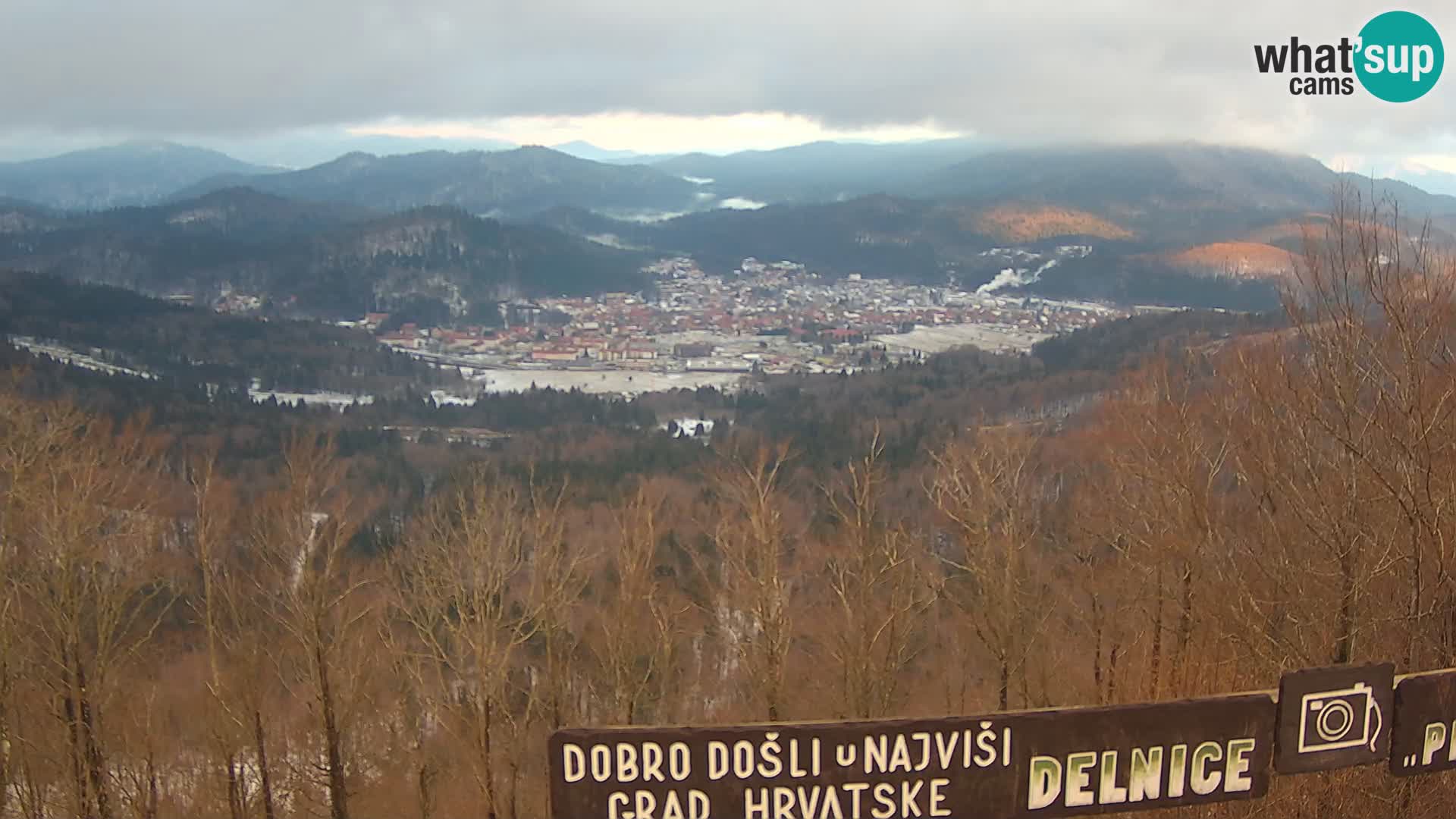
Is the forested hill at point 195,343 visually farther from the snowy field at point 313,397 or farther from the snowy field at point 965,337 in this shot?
the snowy field at point 965,337

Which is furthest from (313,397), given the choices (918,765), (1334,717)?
(1334,717)

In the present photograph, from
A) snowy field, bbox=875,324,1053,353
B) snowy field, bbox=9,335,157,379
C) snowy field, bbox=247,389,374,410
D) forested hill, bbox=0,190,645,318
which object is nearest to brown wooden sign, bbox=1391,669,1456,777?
snowy field, bbox=247,389,374,410

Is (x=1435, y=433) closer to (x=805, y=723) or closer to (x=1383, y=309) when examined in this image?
(x=1383, y=309)

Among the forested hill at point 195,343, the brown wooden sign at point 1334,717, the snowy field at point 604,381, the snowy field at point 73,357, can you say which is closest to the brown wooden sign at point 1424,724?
the brown wooden sign at point 1334,717

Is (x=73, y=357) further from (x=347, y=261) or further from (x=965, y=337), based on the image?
(x=965, y=337)

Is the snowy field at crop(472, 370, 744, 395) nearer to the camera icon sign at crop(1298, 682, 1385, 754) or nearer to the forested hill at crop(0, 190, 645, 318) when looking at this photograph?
the forested hill at crop(0, 190, 645, 318)

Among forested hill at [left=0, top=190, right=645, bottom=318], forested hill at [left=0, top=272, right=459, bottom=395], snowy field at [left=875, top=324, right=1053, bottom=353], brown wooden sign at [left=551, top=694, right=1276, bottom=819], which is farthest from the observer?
forested hill at [left=0, top=190, right=645, bottom=318]
